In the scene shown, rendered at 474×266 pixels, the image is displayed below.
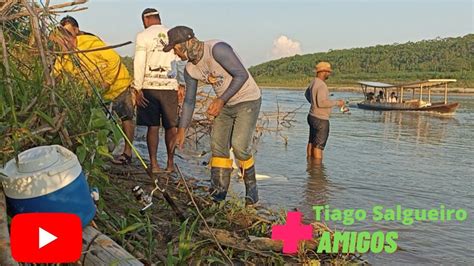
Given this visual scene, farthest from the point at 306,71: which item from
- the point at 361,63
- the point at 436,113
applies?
the point at 436,113

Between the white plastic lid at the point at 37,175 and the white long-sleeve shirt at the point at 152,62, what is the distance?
11.5ft

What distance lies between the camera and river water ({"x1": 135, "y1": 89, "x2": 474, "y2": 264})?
4.62m

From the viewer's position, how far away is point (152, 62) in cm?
620

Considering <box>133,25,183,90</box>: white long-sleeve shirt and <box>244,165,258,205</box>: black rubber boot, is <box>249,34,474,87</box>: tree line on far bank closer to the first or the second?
<box>133,25,183,90</box>: white long-sleeve shirt

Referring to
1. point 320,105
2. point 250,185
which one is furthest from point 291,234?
point 320,105

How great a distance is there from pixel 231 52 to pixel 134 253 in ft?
7.53

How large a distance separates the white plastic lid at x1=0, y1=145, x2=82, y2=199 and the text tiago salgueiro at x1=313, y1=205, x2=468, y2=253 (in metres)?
1.96

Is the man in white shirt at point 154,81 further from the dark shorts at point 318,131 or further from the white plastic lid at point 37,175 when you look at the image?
the white plastic lid at point 37,175

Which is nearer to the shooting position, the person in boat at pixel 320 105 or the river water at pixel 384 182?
the river water at pixel 384 182

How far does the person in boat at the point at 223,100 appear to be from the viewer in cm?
479

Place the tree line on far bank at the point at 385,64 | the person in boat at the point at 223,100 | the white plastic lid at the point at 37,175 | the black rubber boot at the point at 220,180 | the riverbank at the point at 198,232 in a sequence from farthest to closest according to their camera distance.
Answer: the tree line on far bank at the point at 385,64 < the black rubber boot at the point at 220,180 < the person in boat at the point at 223,100 < the riverbank at the point at 198,232 < the white plastic lid at the point at 37,175

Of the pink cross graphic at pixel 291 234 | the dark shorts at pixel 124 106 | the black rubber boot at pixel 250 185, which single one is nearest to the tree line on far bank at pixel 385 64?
the dark shorts at pixel 124 106

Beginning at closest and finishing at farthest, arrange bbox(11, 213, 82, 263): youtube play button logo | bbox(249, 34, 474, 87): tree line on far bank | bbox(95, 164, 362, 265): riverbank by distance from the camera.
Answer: bbox(11, 213, 82, 263): youtube play button logo → bbox(95, 164, 362, 265): riverbank → bbox(249, 34, 474, 87): tree line on far bank

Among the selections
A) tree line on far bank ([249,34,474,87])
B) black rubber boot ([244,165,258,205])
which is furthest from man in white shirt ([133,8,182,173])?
tree line on far bank ([249,34,474,87])
